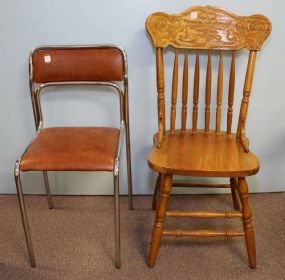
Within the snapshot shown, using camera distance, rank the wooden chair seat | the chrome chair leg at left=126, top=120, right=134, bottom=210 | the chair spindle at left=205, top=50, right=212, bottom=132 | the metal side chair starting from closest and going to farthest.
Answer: the wooden chair seat < the metal side chair < the chair spindle at left=205, top=50, right=212, bottom=132 < the chrome chair leg at left=126, top=120, right=134, bottom=210

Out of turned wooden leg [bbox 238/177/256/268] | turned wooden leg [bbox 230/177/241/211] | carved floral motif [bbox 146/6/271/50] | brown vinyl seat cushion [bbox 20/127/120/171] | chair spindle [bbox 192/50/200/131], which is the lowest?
turned wooden leg [bbox 230/177/241/211]

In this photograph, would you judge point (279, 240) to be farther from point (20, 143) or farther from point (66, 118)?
point (20, 143)

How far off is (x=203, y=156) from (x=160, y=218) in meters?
0.28

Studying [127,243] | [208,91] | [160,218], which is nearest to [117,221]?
[160,218]

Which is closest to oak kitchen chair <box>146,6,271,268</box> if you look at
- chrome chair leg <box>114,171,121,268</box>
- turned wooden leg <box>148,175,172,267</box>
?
turned wooden leg <box>148,175,172,267</box>

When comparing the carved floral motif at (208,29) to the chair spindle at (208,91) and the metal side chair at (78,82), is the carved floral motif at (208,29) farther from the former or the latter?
the metal side chair at (78,82)

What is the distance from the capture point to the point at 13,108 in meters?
1.58

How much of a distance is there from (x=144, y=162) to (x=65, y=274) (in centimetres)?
65

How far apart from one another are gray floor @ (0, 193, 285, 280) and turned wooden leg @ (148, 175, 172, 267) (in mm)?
66

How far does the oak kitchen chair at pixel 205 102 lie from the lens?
1.21m

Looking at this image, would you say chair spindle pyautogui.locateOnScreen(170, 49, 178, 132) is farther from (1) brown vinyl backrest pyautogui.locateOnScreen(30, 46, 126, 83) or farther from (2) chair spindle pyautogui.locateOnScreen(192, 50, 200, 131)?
(1) brown vinyl backrest pyautogui.locateOnScreen(30, 46, 126, 83)

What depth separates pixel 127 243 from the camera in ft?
4.72

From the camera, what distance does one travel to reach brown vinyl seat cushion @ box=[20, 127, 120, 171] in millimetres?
1164

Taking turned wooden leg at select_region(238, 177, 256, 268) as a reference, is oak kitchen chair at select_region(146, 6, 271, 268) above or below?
above
